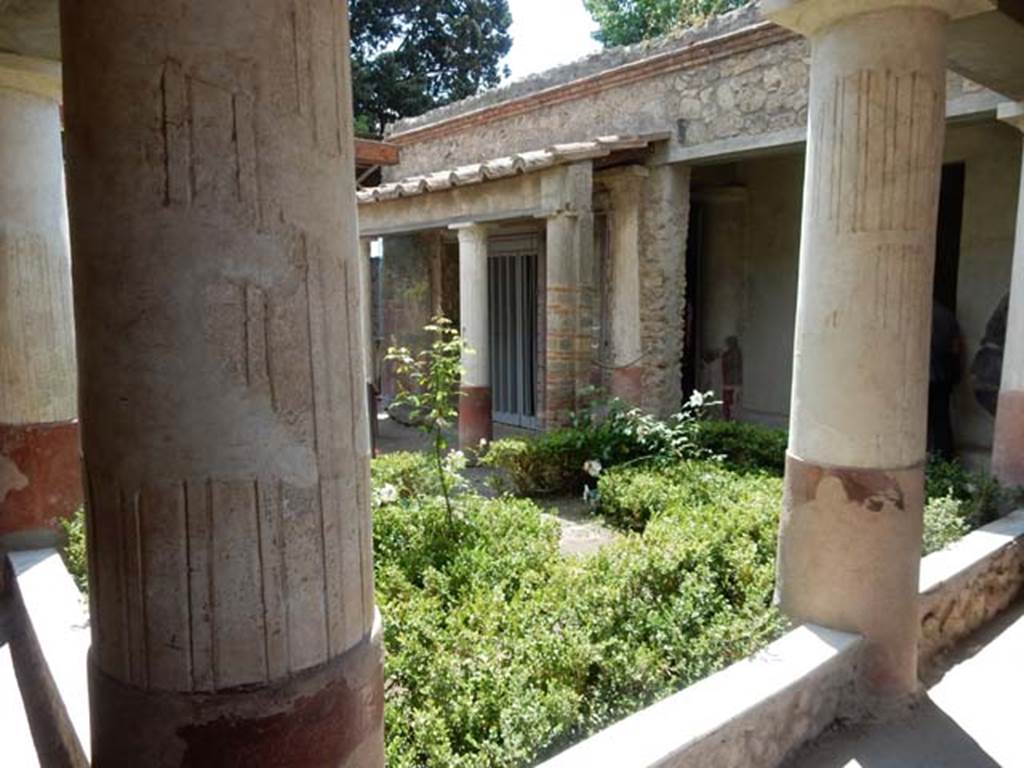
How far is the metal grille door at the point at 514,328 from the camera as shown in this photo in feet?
33.7

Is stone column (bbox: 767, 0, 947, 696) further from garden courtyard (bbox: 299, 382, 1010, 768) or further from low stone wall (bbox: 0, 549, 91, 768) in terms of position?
low stone wall (bbox: 0, 549, 91, 768)

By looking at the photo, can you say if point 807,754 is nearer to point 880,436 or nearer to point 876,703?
point 876,703

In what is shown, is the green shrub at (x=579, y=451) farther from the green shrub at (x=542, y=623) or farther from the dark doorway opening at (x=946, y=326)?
the dark doorway opening at (x=946, y=326)

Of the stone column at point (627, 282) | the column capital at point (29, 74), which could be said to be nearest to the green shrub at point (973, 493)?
the stone column at point (627, 282)

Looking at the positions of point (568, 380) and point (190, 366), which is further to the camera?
point (568, 380)

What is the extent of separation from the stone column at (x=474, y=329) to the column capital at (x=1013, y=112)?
15.6 ft

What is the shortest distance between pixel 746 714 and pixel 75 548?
304 cm

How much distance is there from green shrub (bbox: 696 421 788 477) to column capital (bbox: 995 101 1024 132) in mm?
2676

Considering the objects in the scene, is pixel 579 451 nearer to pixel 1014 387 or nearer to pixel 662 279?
pixel 662 279

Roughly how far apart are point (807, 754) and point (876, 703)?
0.41m

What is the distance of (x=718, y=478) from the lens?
5121 mm

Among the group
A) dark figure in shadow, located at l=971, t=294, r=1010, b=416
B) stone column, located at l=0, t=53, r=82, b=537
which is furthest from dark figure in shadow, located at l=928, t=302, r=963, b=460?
stone column, located at l=0, t=53, r=82, b=537

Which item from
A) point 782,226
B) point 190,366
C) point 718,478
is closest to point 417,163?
point 782,226

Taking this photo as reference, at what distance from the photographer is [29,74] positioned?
142 inches
